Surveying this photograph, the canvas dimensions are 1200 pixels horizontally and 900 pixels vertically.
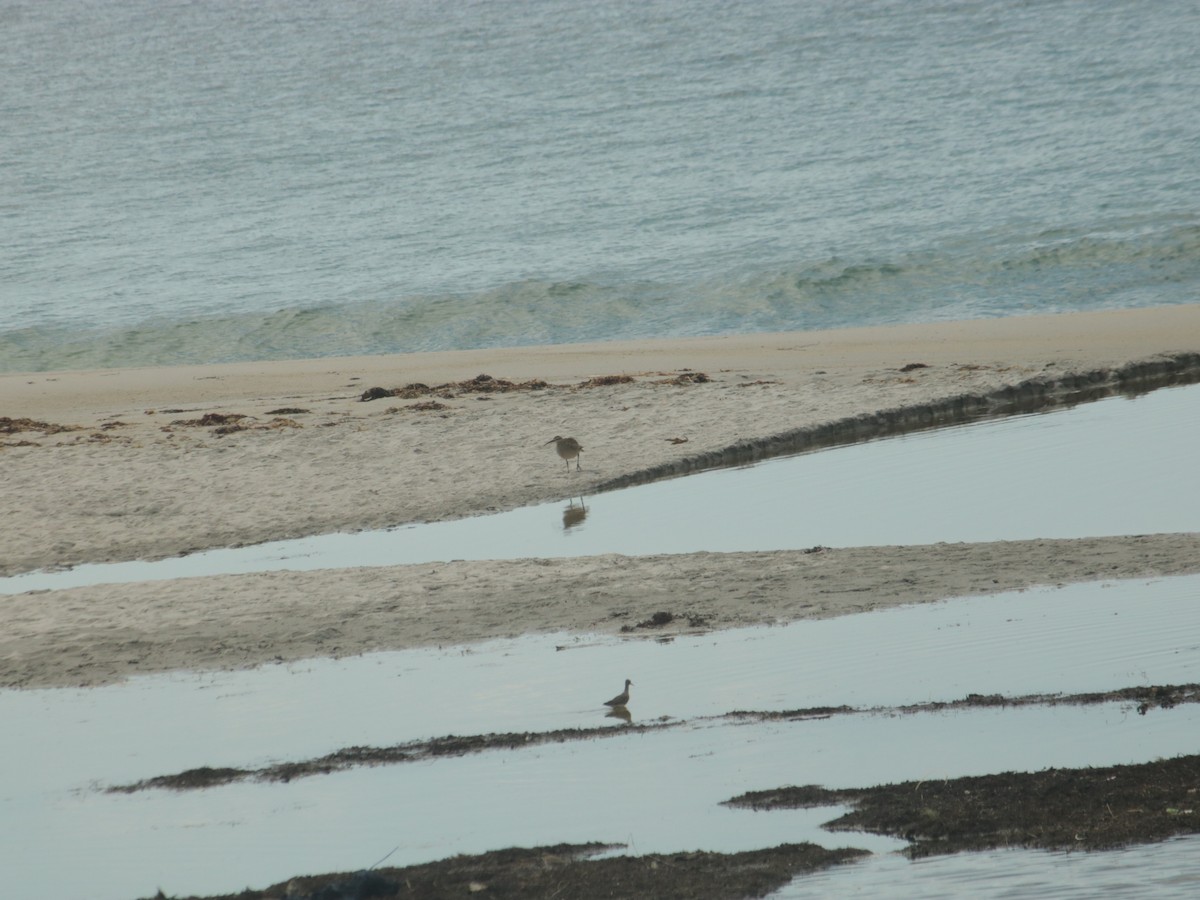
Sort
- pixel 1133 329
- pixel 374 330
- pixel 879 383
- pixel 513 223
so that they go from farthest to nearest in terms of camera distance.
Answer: pixel 513 223
pixel 374 330
pixel 1133 329
pixel 879 383

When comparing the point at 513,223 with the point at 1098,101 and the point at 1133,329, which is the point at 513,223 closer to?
the point at 1098,101

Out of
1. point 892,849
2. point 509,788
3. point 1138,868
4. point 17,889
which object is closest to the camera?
point 1138,868

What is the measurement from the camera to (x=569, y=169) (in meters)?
39.3

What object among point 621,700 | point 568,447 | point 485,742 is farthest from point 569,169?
point 485,742

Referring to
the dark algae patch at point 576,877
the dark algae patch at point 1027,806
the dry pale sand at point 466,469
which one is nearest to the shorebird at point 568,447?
the dry pale sand at point 466,469

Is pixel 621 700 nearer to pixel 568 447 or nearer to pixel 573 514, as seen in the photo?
pixel 573 514

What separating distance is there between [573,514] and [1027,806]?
5.96 metres

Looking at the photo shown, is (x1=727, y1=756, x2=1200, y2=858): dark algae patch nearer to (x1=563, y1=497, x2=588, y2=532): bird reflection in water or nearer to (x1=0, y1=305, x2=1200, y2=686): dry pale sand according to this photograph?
(x1=0, y1=305, x2=1200, y2=686): dry pale sand

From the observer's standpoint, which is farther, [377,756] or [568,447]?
[568,447]

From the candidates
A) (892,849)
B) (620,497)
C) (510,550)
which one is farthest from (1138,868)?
(620,497)

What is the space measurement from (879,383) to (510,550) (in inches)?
243

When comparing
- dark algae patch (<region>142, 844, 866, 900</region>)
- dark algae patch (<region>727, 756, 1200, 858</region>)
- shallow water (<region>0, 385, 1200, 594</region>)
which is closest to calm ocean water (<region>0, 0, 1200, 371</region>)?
shallow water (<region>0, 385, 1200, 594</region>)

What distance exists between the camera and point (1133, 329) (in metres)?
17.3

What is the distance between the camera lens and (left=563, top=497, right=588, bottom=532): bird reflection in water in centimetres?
1043
